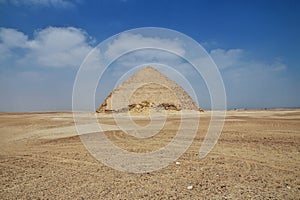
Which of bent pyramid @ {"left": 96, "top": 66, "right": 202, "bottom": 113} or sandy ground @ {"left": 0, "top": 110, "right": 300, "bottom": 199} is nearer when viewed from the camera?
sandy ground @ {"left": 0, "top": 110, "right": 300, "bottom": 199}

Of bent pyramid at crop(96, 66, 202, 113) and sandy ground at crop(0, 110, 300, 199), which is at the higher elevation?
bent pyramid at crop(96, 66, 202, 113)

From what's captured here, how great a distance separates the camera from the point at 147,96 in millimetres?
73062

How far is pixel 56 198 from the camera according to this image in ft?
18.0

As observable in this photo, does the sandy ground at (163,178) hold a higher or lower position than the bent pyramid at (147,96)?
lower

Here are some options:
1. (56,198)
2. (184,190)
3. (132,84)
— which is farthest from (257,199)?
(132,84)

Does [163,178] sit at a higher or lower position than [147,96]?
lower

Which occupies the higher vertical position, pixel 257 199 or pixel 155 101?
pixel 155 101

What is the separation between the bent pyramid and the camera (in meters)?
69.7

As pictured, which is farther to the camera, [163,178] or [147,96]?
[147,96]

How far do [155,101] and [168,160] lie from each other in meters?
62.3

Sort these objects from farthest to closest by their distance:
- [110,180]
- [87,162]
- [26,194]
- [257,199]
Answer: [87,162] < [110,180] < [26,194] < [257,199]

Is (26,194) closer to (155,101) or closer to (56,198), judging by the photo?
(56,198)

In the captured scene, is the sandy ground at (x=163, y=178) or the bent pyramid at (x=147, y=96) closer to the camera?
the sandy ground at (x=163, y=178)

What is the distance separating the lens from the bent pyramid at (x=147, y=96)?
229 ft
